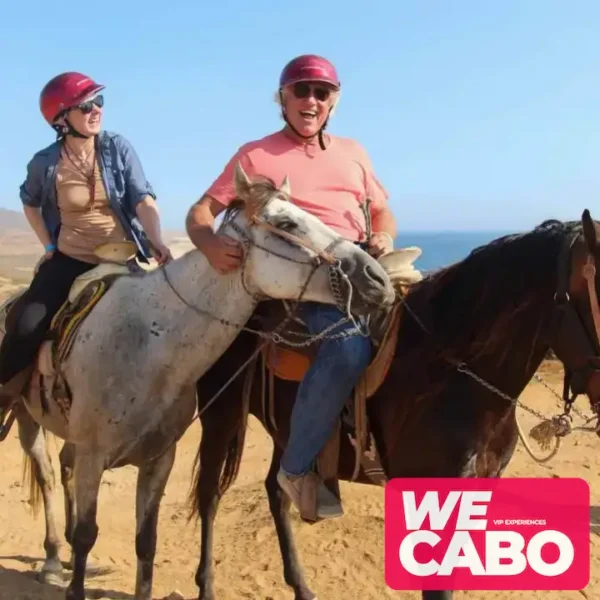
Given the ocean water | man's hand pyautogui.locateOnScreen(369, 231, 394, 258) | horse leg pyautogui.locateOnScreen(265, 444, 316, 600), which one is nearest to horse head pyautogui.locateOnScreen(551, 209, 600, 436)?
the ocean water

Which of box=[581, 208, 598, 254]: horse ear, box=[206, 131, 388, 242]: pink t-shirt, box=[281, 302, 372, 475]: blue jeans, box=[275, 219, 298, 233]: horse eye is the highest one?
box=[206, 131, 388, 242]: pink t-shirt

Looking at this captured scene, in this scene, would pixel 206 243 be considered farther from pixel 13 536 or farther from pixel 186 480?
pixel 186 480

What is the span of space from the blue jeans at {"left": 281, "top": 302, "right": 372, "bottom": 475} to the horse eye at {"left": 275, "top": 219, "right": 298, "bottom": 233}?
448 millimetres

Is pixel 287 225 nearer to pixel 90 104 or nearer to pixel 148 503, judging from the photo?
pixel 90 104

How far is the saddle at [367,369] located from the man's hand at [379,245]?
15 cm

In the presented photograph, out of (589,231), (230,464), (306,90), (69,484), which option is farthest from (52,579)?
(589,231)

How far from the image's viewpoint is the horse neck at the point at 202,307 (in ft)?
11.2

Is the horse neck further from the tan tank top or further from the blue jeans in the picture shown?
the tan tank top

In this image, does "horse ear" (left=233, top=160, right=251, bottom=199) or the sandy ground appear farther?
the sandy ground

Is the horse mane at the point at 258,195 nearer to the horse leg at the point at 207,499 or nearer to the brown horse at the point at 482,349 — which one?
the brown horse at the point at 482,349

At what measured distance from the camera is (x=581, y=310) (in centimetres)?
269

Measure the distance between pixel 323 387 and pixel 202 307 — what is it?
0.77m

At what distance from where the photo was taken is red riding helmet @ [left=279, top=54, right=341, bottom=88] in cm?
350

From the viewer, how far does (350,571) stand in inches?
194
